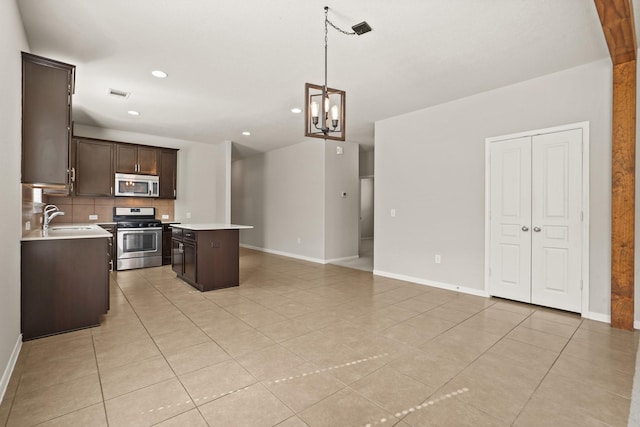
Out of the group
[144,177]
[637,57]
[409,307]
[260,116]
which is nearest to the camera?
[637,57]

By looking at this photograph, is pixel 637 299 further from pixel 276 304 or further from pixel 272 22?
pixel 272 22

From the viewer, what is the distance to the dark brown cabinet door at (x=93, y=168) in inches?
221

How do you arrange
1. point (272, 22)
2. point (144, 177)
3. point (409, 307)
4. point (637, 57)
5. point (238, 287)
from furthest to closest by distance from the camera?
point (144, 177), point (238, 287), point (409, 307), point (637, 57), point (272, 22)

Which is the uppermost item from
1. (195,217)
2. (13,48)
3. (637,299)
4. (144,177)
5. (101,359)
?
(13,48)

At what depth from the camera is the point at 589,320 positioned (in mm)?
3316

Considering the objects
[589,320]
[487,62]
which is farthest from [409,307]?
[487,62]

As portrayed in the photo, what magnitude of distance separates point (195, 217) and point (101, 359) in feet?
16.8

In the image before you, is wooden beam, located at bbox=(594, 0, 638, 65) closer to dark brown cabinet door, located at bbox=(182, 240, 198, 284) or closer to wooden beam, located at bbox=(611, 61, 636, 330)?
wooden beam, located at bbox=(611, 61, 636, 330)

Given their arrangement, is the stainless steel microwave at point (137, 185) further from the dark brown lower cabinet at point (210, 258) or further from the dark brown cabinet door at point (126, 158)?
the dark brown lower cabinet at point (210, 258)

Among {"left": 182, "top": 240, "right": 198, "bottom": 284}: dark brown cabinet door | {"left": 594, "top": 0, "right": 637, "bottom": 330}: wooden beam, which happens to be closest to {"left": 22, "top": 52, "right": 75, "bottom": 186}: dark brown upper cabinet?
{"left": 182, "top": 240, "right": 198, "bottom": 284}: dark brown cabinet door

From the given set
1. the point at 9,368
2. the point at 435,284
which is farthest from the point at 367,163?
the point at 9,368

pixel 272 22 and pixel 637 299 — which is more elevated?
pixel 272 22

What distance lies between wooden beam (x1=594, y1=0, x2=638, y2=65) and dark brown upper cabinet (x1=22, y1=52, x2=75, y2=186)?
4.39 metres

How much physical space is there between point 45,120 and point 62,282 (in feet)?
4.88
